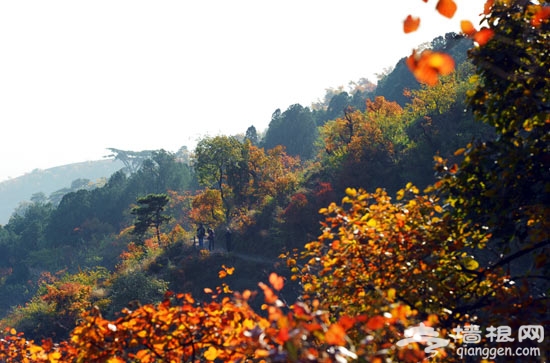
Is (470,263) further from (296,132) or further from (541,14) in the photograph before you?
(296,132)

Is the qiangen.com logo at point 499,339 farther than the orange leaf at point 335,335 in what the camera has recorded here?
Yes

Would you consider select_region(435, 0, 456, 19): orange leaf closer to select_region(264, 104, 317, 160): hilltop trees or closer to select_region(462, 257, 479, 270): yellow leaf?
select_region(462, 257, 479, 270): yellow leaf

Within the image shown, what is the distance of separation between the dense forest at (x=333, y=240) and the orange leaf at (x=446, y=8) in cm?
34

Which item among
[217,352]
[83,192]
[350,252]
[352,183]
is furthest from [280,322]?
[83,192]

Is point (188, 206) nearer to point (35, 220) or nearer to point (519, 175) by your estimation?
point (35, 220)

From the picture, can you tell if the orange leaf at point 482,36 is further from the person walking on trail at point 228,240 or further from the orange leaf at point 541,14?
the person walking on trail at point 228,240

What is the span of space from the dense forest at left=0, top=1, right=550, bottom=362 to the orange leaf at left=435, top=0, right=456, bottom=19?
336mm

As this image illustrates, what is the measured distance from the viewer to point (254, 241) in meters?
34.9

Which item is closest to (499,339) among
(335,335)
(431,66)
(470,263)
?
(470,263)

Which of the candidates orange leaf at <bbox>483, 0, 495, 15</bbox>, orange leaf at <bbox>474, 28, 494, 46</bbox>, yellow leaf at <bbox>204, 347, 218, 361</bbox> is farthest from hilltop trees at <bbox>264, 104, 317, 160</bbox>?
orange leaf at <bbox>474, 28, 494, 46</bbox>

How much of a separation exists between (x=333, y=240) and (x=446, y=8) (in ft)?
43.3

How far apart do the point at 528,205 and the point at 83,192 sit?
73656mm

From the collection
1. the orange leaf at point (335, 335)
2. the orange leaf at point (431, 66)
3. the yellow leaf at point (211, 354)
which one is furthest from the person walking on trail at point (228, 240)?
the orange leaf at point (431, 66)

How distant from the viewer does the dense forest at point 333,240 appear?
14.8 ft
